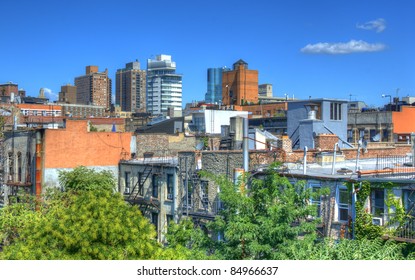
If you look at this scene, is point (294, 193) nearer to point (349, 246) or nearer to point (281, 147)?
point (349, 246)

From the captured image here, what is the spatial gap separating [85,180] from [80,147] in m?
4.07

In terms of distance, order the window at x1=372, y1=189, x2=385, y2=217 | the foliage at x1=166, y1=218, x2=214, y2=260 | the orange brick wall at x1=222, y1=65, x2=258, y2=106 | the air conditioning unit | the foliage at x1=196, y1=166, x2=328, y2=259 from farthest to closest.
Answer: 1. the orange brick wall at x1=222, y1=65, x2=258, y2=106
2. the window at x1=372, y1=189, x2=385, y2=217
3. the air conditioning unit
4. the foliage at x1=166, y1=218, x2=214, y2=260
5. the foliage at x1=196, y1=166, x2=328, y2=259

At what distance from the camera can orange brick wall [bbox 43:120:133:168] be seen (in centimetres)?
3984

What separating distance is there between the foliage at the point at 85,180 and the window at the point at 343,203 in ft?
55.0

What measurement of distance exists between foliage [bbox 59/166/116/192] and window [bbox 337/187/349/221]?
16751 millimetres

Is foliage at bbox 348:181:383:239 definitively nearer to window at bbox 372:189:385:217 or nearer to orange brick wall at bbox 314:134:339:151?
window at bbox 372:189:385:217

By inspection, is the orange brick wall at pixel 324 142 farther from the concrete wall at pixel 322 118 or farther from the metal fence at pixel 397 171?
the metal fence at pixel 397 171

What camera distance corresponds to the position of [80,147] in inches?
1617

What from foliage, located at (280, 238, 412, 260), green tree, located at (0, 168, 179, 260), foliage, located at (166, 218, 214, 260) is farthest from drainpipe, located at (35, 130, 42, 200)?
foliage, located at (280, 238, 412, 260)

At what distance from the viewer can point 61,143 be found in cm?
4022

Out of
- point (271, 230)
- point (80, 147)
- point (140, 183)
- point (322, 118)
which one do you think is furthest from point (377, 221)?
point (80, 147)

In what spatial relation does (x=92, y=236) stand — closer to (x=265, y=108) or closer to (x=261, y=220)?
(x=261, y=220)

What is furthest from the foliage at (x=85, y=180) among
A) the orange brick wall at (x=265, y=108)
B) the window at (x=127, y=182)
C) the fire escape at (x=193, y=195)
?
the orange brick wall at (x=265, y=108)

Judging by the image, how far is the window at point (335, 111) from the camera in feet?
140
